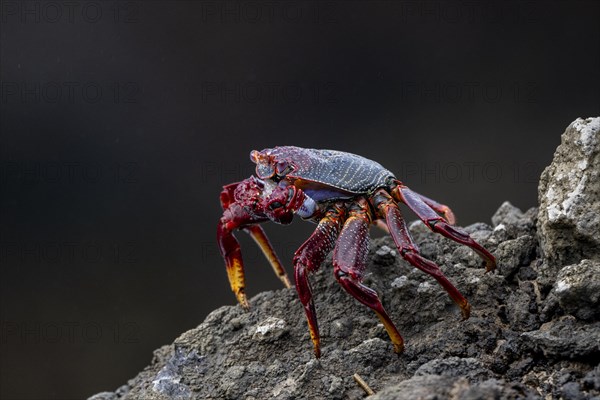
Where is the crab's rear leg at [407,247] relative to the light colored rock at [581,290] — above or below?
above

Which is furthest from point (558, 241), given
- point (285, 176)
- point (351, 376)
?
point (285, 176)

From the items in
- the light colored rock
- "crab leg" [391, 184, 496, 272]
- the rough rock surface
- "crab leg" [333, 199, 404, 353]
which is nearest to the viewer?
the light colored rock

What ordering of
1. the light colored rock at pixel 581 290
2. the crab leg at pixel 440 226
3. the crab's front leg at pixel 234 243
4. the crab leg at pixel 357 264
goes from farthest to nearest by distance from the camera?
the crab's front leg at pixel 234 243 → the crab leg at pixel 440 226 → the crab leg at pixel 357 264 → the light colored rock at pixel 581 290

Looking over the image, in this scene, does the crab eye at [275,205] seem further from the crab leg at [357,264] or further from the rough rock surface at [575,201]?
the rough rock surface at [575,201]

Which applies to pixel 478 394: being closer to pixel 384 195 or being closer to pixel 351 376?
pixel 351 376

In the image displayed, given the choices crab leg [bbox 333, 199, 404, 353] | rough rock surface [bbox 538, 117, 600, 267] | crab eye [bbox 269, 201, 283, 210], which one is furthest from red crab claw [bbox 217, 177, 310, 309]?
rough rock surface [bbox 538, 117, 600, 267]

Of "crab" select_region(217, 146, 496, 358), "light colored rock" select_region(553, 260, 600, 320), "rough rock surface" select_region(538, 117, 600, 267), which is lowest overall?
"light colored rock" select_region(553, 260, 600, 320)

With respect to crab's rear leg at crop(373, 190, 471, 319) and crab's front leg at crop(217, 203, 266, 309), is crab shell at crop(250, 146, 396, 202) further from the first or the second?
crab's front leg at crop(217, 203, 266, 309)

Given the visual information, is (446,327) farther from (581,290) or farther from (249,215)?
(249,215)

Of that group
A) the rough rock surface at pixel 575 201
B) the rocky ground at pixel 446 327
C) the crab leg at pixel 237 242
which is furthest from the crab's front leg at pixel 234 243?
the rough rock surface at pixel 575 201
